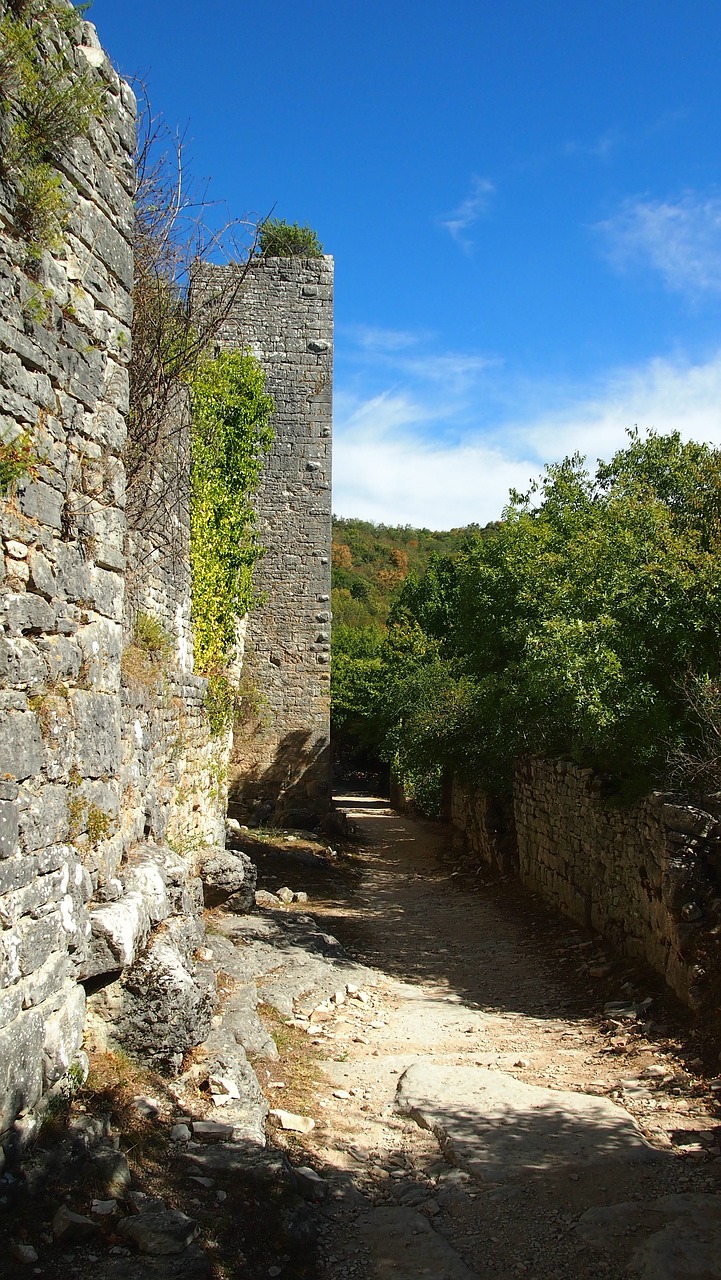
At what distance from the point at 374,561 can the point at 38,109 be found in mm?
63193

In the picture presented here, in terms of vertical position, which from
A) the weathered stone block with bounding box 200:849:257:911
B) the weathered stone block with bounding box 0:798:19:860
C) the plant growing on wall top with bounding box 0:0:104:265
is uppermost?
the plant growing on wall top with bounding box 0:0:104:265

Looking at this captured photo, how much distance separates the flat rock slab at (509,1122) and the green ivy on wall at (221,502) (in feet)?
13.5

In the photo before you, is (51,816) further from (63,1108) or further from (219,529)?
(219,529)

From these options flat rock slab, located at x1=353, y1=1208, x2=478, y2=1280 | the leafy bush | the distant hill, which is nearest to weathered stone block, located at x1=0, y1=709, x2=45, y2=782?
the leafy bush

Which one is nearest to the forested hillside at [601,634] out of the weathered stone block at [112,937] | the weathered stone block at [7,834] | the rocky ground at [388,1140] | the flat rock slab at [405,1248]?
the rocky ground at [388,1140]

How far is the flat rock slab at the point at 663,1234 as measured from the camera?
339 centimetres

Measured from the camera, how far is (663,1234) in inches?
142

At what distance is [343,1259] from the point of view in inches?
136

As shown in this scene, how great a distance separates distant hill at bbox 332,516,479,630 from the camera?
2032 inches

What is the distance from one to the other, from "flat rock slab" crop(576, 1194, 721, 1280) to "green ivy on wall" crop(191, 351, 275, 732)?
5484 mm

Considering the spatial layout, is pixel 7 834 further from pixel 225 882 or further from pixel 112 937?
pixel 225 882

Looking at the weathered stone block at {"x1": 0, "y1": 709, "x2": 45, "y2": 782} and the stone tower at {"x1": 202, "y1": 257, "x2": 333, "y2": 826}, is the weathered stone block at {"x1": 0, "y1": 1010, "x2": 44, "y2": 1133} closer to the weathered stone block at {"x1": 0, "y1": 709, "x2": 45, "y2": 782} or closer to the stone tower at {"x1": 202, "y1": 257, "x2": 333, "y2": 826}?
→ the weathered stone block at {"x1": 0, "y1": 709, "x2": 45, "y2": 782}

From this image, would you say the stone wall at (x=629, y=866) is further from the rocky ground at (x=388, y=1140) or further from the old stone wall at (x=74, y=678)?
the old stone wall at (x=74, y=678)

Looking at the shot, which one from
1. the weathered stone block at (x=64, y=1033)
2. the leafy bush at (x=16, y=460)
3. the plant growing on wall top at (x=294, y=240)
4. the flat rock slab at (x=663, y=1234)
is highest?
the plant growing on wall top at (x=294, y=240)
